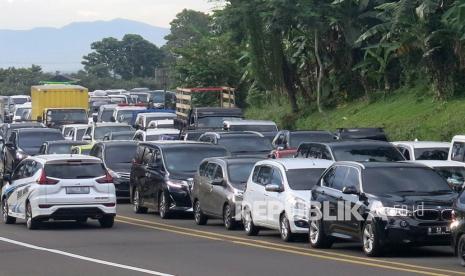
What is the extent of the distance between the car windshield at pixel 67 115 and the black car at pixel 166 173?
28933mm

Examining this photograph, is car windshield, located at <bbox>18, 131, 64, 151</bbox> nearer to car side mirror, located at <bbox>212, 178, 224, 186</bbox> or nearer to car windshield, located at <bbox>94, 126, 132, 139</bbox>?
car windshield, located at <bbox>94, 126, 132, 139</bbox>

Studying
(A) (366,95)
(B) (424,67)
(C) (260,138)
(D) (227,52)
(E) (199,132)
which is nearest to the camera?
(C) (260,138)

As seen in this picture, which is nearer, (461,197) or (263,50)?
(461,197)

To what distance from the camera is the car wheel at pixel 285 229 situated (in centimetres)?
2300

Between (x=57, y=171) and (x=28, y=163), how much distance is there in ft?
5.21

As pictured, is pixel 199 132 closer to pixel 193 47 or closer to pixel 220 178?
pixel 220 178

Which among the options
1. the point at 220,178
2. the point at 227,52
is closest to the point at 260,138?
the point at 220,178

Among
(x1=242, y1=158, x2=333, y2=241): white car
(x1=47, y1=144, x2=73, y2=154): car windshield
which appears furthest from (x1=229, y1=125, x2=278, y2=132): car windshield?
(x1=242, y1=158, x2=333, y2=241): white car

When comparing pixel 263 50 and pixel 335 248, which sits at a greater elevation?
pixel 263 50

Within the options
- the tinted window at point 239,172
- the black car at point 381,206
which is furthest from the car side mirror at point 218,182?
the black car at point 381,206

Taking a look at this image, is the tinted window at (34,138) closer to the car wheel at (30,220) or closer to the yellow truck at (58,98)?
the yellow truck at (58,98)

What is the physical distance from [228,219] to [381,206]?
6.95m

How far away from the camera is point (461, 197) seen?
18406mm

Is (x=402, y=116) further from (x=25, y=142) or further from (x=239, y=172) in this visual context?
(x=239, y=172)
